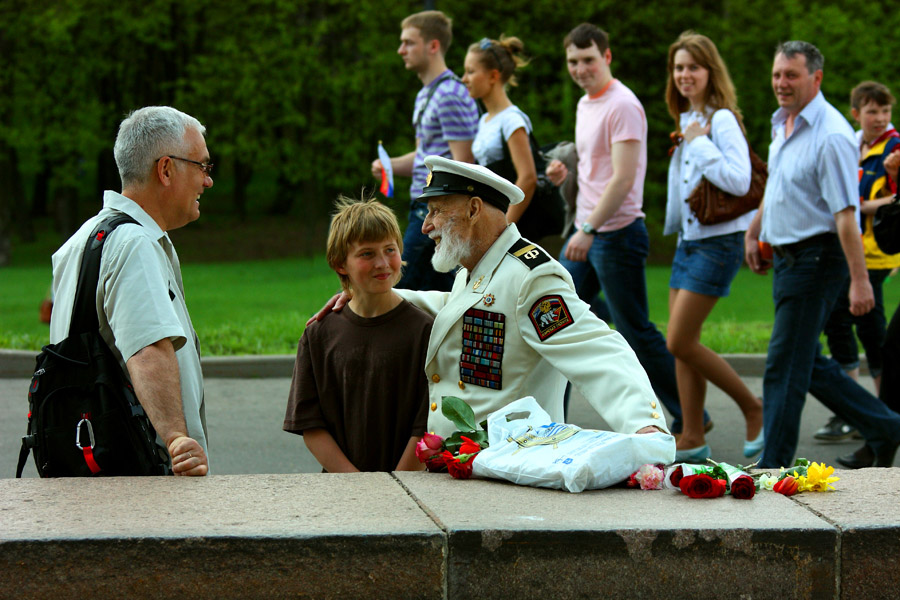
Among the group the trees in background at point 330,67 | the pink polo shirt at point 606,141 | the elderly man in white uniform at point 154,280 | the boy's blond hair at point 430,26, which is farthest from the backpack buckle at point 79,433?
the trees in background at point 330,67

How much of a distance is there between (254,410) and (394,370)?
13.1 feet

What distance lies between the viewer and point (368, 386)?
4.28m

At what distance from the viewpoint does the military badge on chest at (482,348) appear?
13.0 ft

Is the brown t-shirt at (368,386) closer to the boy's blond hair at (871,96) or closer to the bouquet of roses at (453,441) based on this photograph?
the bouquet of roses at (453,441)

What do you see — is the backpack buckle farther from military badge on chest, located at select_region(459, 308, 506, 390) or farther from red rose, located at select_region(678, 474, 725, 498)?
red rose, located at select_region(678, 474, 725, 498)

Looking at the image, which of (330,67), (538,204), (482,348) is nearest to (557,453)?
(482,348)

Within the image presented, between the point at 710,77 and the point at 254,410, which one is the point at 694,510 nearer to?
the point at 710,77

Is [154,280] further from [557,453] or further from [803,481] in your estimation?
[803,481]

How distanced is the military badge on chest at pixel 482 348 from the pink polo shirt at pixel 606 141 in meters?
2.90

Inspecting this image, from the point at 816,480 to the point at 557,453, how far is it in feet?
2.63

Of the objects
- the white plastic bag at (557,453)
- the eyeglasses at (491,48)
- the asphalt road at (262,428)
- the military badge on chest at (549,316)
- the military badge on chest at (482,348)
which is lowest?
the asphalt road at (262,428)

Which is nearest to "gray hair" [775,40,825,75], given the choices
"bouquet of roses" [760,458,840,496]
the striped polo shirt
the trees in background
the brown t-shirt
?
the striped polo shirt

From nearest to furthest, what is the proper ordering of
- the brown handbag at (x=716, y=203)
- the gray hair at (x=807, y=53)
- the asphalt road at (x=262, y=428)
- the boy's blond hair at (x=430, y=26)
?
the gray hair at (x=807, y=53) → the brown handbag at (x=716, y=203) → the asphalt road at (x=262, y=428) → the boy's blond hair at (x=430, y=26)

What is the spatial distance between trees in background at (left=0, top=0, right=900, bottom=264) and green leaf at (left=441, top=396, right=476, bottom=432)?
69.3 ft
